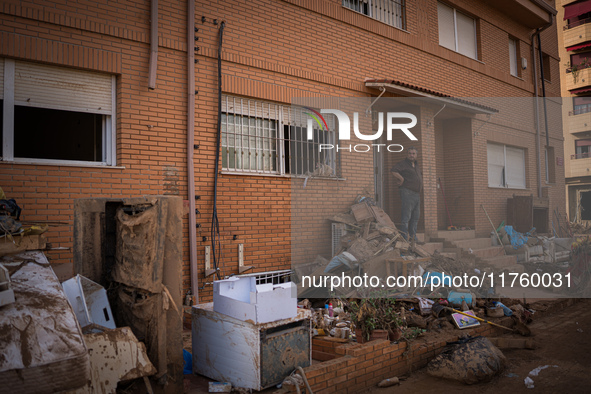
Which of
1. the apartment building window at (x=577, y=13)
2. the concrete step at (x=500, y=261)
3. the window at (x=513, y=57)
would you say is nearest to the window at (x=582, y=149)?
the apartment building window at (x=577, y=13)

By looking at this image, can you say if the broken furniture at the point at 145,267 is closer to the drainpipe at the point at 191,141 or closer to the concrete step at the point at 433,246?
the drainpipe at the point at 191,141

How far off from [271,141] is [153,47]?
2628mm

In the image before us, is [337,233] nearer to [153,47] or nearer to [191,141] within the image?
[191,141]

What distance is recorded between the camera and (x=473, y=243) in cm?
1060

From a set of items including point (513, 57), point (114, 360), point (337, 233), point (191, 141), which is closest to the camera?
point (114, 360)

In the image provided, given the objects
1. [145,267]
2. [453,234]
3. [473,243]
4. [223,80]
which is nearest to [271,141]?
[223,80]

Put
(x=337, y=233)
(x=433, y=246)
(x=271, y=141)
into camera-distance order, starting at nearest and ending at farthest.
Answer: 1. (x=271, y=141)
2. (x=337, y=233)
3. (x=433, y=246)

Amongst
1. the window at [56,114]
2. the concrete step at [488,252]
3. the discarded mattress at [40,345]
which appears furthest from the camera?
the concrete step at [488,252]

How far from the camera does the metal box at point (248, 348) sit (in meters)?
3.92

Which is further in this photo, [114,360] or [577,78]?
[577,78]

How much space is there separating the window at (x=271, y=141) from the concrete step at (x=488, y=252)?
4.01 meters

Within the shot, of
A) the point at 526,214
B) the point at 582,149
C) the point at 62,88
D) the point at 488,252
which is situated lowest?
the point at 488,252

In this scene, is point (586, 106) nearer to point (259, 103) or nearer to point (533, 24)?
point (533, 24)

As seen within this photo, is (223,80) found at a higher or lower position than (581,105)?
lower
